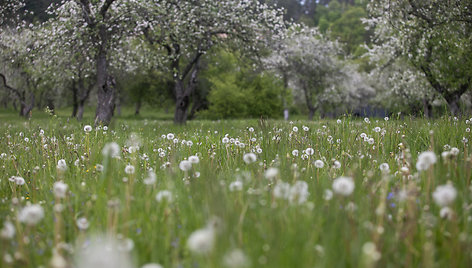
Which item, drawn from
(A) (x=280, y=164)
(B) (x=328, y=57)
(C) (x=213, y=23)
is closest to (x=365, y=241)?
(A) (x=280, y=164)

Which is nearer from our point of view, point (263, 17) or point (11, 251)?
point (11, 251)

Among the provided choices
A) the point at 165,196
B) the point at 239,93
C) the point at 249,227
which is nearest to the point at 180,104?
the point at 165,196

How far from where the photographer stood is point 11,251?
2055 mm

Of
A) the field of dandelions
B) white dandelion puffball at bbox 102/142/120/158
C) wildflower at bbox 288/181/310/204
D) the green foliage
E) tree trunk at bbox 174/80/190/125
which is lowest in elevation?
the field of dandelions

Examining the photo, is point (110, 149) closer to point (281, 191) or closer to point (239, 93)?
point (281, 191)

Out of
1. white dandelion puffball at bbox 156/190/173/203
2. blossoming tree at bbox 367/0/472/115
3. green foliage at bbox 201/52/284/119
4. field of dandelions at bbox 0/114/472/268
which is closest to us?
field of dandelions at bbox 0/114/472/268

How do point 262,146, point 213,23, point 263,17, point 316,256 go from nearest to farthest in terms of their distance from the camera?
point 316,256, point 262,146, point 213,23, point 263,17

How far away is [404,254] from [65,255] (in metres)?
1.84

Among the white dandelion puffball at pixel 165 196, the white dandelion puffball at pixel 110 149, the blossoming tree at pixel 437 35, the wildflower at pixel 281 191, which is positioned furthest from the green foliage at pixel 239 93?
the wildflower at pixel 281 191

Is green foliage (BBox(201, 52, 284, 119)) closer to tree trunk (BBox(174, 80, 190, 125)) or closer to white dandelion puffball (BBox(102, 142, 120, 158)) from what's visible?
tree trunk (BBox(174, 80, 190, 125))

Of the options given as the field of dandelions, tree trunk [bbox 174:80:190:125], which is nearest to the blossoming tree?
the field of dandelions

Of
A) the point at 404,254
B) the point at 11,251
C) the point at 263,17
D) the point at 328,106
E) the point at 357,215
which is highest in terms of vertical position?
the point at 263,17

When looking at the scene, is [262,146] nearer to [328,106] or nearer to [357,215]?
[357,215]

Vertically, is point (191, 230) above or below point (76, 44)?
below
